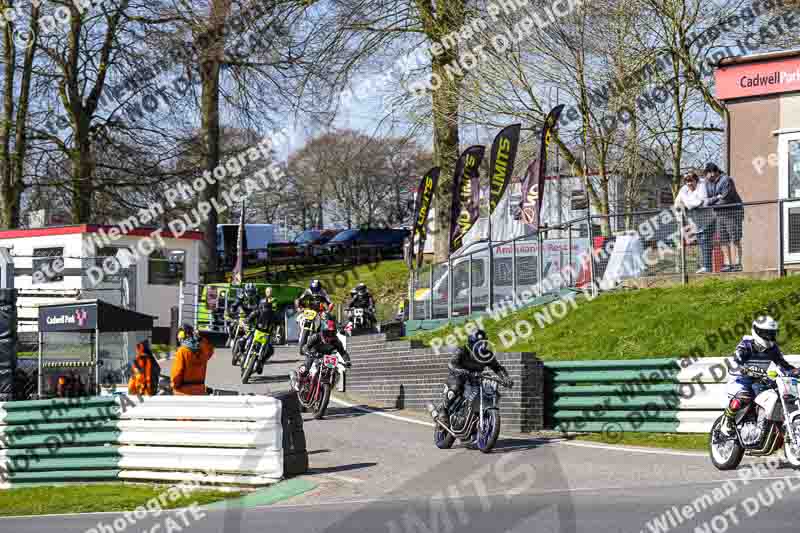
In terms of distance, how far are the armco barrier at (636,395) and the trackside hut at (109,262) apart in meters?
18.5

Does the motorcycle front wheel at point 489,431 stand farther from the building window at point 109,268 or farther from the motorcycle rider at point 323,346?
the building window at point 109,268

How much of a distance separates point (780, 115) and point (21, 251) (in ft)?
77.3

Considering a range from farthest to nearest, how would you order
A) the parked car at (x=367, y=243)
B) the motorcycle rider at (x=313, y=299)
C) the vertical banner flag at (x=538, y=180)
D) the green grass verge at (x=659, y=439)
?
the parked car at (x=367, y=243), the vertical banner flag at (x=538, y=180), the motorcycle rider at (x=313, y=299), the green grass verge at (x=659, y=439)

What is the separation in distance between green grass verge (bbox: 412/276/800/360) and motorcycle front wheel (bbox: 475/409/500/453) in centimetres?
370

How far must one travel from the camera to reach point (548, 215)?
3744cm

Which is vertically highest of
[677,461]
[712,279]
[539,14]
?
[539,14]

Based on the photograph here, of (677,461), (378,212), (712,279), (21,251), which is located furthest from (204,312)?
(378,212)

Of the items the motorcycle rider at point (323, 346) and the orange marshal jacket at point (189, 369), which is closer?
the orange marshal jacket at point (189, 369)

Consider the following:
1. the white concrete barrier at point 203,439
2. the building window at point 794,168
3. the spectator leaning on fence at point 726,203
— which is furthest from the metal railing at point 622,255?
the white concrete barrier at point 203,439

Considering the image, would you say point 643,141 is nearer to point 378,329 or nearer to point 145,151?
point 378,329

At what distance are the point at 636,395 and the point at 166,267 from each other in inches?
931

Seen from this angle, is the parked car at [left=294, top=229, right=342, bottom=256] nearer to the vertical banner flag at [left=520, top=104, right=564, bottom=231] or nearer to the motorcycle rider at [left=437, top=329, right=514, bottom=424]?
the vertical banner flag at [left=520, top=104, right=564, bottom=231]

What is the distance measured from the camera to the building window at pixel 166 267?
117ft

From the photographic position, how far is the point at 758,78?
19734mm
